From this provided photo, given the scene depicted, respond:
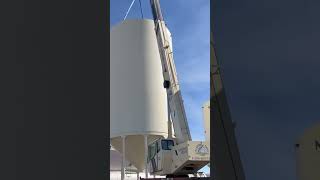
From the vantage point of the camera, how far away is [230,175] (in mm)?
1147

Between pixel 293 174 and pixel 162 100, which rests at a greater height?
pixel 162 100

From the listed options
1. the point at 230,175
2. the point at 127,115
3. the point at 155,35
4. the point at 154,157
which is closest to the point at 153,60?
the point at 155,35

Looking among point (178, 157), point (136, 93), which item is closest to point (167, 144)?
point (178, 157)

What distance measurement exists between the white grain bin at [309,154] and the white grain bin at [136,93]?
2158cm

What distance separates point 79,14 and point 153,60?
74.4ft

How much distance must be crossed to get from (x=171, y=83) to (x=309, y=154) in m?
20.0

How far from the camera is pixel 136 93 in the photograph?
2303cm

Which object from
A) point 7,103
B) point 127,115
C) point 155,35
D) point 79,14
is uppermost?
point 155,35

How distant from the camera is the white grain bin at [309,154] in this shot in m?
0.95

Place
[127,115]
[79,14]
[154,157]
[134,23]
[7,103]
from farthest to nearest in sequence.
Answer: [134,23]
[127,115]
[154,157]
[79,14]
[7,103]

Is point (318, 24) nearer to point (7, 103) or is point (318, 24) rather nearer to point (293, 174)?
point (293, 174)

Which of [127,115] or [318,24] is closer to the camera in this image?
[318,24]

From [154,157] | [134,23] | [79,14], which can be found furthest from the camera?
[134,23]

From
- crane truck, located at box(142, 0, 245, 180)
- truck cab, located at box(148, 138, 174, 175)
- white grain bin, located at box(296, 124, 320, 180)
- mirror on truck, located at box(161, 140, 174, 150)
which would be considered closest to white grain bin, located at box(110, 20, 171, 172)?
crane truck, located at box(142, 0, 245, 180)
